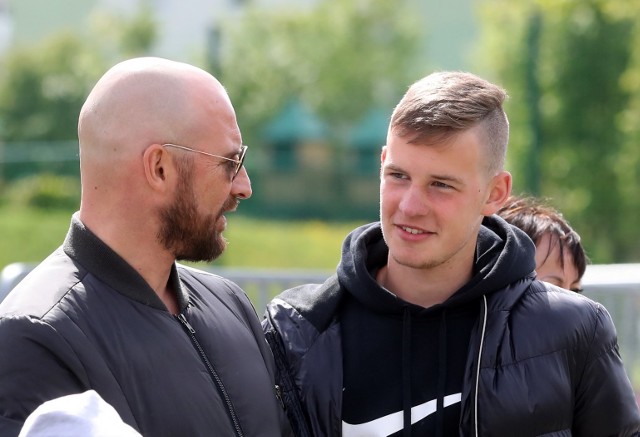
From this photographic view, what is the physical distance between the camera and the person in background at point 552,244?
386 centimetres

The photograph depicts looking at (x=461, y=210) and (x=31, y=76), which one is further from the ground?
(x=461, y=210)

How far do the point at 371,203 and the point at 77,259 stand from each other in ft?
77.9

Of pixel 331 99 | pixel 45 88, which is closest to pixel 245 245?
pixel 331 99

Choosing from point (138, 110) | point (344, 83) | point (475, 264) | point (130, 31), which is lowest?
point (344, 83)

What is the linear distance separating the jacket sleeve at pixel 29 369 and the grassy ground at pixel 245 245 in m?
16.3

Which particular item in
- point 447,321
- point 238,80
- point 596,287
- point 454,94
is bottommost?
point 238,80

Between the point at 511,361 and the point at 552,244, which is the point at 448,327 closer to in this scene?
the point at 511,361

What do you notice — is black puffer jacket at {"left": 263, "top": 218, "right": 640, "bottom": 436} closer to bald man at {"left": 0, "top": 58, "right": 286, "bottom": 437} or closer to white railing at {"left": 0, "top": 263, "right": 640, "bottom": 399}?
bald man at {"left": 0, "top": 58, "right": 286, "bottom": 437}

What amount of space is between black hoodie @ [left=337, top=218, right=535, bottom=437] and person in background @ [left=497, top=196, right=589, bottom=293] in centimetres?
54

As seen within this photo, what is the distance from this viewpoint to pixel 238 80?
3067 centimetres

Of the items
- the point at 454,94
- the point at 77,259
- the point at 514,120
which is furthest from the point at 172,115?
the point at 514,120

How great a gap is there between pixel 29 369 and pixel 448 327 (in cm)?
130

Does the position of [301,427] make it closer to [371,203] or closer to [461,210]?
[461,210]

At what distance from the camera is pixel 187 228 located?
9.46ft
